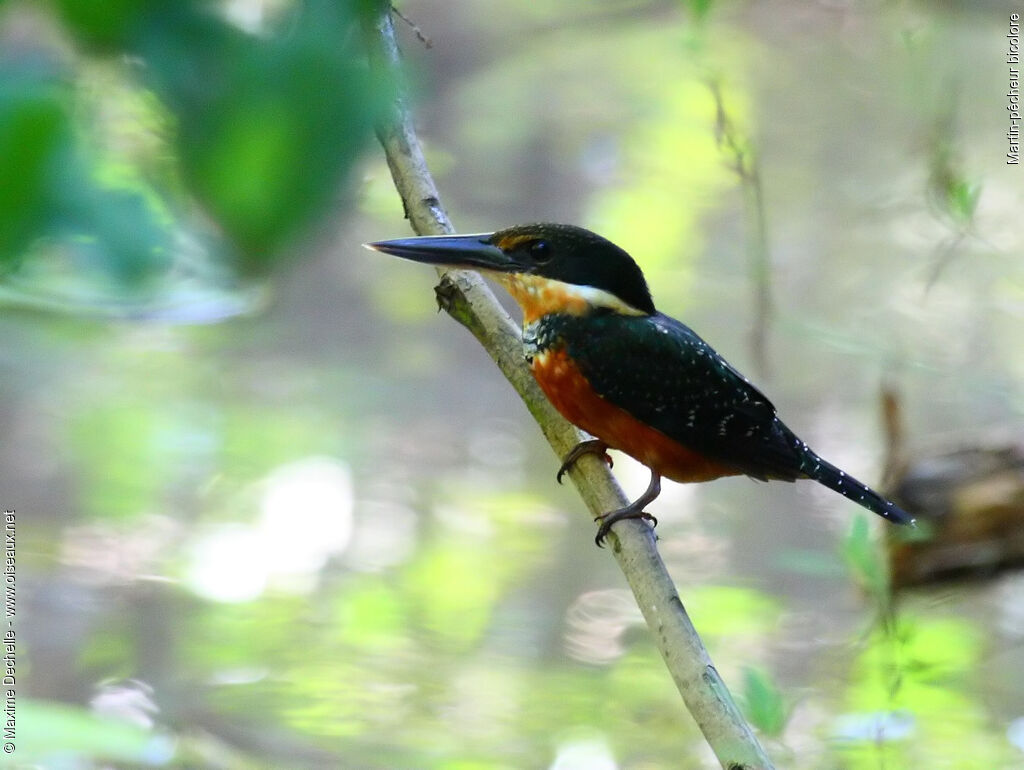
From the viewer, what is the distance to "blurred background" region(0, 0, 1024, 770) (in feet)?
1.72

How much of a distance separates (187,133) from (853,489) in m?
1.80

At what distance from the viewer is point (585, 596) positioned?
408cm

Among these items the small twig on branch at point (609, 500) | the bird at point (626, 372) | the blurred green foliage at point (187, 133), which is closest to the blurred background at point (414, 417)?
the blurred green foliage at point (187, 133)

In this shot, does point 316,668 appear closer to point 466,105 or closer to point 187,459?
point 187,459

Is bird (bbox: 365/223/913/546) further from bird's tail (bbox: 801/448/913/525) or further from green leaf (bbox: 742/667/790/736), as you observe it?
green leaf (bbox: 742/667/790/736)

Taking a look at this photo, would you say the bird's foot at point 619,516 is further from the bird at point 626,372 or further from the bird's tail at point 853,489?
the bird's tail at point 853,489

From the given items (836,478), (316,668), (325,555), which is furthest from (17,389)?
(836,478)

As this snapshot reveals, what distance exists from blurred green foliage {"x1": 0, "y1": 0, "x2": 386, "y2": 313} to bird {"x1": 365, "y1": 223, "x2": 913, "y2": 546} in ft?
4.67

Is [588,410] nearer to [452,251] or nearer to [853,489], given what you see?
[452,251]

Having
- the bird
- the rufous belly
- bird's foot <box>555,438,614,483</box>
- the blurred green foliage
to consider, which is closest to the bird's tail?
the bird

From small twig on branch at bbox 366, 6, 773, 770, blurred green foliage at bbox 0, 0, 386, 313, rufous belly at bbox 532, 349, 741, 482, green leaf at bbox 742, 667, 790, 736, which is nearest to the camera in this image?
blurred green foliage at bbox 0, 0, 386, 313

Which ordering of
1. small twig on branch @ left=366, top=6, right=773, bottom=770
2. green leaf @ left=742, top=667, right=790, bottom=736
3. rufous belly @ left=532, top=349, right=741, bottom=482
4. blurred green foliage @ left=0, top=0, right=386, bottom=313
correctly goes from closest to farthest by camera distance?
blurred green foliage @ left=0, top=0, right=386, bottom=313
small twig on branch @ left=366, top=6, right=773, bottom=770
green leaf @ left=742, top=667, right=790, bottom=736
rufous belly @ left=532, top=349, right=741, bottom=482

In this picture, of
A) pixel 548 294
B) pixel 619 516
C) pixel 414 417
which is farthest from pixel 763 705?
pixel 414 417

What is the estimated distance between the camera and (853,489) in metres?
2.12
